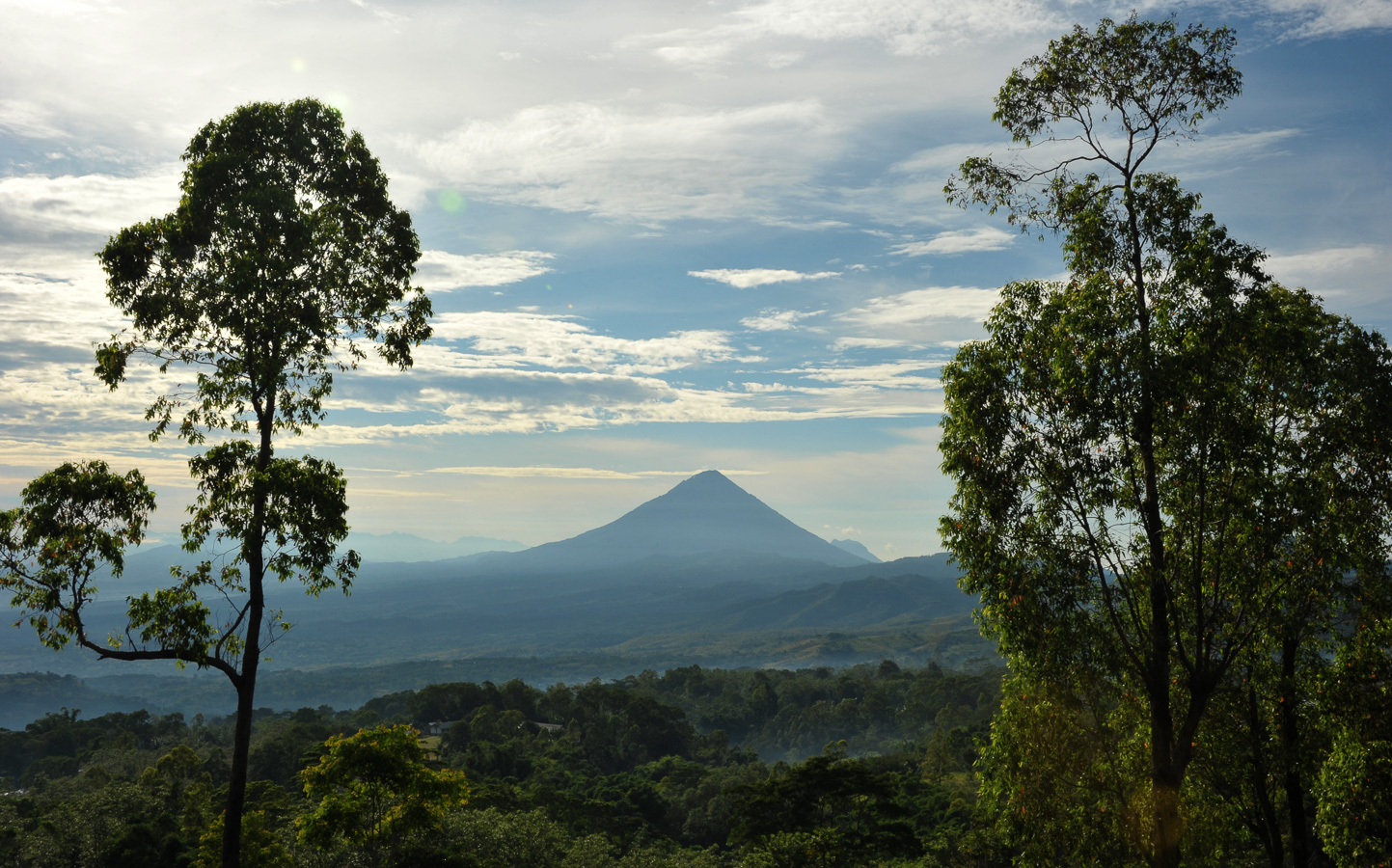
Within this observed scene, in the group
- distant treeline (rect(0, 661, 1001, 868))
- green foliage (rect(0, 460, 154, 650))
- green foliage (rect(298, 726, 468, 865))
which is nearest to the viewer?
green foliage (rect(0, 460, 154, 650))

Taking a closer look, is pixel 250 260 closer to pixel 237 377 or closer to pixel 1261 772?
pixel 237 377

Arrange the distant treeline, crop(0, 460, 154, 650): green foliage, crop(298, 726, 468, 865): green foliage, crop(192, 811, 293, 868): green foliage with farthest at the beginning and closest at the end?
the distant treeline < crop(192, 811, 293, 868): green foliage < crop(298, 726, 468, 865): green foliage < crop(0, 460, 154, 650): green foliage

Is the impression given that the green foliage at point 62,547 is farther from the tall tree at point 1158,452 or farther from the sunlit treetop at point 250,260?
the tall tree at point 1158,452

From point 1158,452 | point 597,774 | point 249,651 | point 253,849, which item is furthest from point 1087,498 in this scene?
point 597,774

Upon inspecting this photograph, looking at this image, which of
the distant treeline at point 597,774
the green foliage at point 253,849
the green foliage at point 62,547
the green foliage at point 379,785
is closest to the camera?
the green foliage at point 62,547

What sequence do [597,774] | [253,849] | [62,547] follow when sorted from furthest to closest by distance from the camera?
[597,774] → [253,849] → [62,547]

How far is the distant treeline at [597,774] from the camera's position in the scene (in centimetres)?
2816

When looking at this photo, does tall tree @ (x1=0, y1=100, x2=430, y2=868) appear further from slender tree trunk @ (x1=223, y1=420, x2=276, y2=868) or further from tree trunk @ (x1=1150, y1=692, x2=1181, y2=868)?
tree trunk @ (x1=1150, y1=692, x2=1181, y2=868)

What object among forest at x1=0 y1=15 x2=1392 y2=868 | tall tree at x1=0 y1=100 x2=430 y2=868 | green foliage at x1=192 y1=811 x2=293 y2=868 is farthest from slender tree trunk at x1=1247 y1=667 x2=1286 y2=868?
green foliage at x1=192 y1=811 x2=293 y2=868

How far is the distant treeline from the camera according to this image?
28156 mm

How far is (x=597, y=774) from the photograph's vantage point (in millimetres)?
68062

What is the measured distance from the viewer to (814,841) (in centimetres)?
2870

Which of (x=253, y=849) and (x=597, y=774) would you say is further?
(x=597, y=774)

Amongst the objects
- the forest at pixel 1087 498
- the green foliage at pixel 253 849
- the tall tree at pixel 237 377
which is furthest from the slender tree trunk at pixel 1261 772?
the green foliage at pixel 253 849
